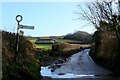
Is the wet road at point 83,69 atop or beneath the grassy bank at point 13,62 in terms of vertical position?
beneath

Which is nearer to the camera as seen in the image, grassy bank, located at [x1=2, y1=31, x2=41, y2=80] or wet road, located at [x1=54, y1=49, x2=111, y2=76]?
grassy bank, located at [x1=2, y1=31, x2=41, y2=80]

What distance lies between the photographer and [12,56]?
66.6ft

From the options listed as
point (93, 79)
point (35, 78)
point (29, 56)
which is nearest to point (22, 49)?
point (29, 56)

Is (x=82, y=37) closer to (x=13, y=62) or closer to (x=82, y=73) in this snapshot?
(x=82, y=73)

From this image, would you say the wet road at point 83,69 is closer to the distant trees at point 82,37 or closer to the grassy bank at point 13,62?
the grassy bank at point 13,62

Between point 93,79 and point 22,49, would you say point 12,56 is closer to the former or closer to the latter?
point 22,49

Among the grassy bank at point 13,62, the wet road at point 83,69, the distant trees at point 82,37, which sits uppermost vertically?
the distant trees at point 82,37

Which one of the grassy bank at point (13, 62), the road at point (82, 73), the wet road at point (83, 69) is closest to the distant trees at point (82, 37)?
the wet road at point (83, 69)

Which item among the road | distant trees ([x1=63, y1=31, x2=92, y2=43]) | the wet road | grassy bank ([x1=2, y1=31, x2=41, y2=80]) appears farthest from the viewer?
distant trees ([x1=63, y1=31, x2=92, y2=43])

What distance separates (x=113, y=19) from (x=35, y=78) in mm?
14699

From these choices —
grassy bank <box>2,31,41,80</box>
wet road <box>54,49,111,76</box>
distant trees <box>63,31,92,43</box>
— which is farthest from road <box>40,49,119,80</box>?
distant trees <box>63,31,92,43</box>

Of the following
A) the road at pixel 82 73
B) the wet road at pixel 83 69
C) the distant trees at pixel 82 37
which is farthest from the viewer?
the distant trees at pixel 82 37

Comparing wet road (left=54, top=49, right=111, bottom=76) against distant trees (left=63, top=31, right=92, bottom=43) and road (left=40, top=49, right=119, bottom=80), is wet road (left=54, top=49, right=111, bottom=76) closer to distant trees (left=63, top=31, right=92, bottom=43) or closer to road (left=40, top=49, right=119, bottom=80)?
road (left=40, top=49, right=119, bottom=80)

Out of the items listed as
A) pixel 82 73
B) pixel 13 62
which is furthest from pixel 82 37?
pixel 13 62
